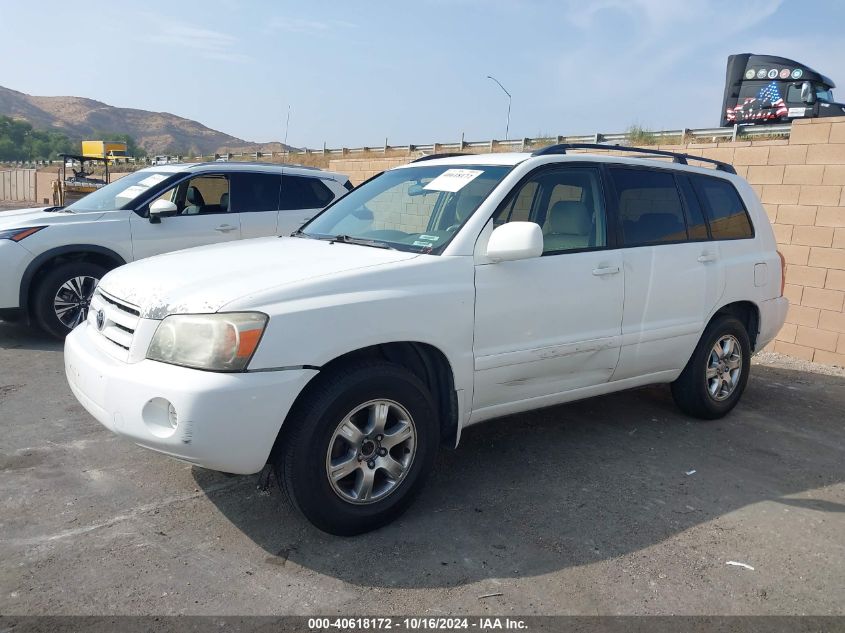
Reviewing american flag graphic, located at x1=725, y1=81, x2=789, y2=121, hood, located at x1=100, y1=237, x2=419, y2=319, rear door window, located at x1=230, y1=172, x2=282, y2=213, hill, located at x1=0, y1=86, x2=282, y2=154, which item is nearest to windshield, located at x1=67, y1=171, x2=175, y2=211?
rear door window, located at x1=230, y1=172, x2=282, y2=213

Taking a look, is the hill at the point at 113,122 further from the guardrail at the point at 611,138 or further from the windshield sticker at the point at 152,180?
the windshield sticker at the point at 152,180

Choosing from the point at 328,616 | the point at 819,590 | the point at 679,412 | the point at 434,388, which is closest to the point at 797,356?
the point at 679,412

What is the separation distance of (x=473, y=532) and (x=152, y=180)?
578 cm

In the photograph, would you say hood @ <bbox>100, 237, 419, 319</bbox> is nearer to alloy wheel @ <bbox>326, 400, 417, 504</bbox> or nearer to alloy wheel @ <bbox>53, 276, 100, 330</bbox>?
alloy wheel @ <bbox>326, 400, 417, 504</bbox>

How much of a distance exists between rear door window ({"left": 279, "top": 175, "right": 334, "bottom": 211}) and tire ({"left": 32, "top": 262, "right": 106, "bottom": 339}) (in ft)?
6.95

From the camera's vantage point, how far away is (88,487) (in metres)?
3.74

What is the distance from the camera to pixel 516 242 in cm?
351

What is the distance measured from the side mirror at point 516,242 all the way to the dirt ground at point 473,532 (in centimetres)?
133

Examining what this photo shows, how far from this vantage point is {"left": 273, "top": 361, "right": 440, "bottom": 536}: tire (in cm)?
304

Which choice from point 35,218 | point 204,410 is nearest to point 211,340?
point 204,410

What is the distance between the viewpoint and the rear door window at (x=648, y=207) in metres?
4.42

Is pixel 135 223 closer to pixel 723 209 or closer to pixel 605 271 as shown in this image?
pixel 605 271

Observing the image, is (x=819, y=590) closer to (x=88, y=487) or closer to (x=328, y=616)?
(x=328, y=616)

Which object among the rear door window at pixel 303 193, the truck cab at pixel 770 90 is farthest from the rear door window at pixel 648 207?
the truck cab at pixel 770 90
